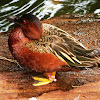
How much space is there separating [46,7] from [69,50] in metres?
3.05

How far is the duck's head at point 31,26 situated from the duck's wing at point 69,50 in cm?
13

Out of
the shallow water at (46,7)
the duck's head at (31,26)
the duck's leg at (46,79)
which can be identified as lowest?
the duck's leg at (46,79)

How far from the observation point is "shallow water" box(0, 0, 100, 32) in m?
4.62

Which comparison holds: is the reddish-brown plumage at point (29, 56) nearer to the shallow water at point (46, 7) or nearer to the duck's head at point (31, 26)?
the duck's head at point (31, 26)

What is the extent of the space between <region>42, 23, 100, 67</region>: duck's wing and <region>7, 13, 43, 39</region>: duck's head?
0.43 feet

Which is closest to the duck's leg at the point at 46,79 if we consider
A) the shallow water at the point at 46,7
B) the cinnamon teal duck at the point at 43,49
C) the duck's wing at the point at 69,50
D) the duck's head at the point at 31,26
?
the cinnamon teal duck at the point at 43,49

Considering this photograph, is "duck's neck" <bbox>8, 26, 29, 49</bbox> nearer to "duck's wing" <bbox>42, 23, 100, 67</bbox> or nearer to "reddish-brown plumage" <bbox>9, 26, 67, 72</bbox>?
"reddish-brown plumage" <bbox>9, 26, 67, 72</bbox>

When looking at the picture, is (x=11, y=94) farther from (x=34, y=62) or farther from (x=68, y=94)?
(x=68, y=94)

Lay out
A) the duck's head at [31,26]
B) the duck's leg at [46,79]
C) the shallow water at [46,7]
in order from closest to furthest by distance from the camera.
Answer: the duck's head at [31,26] → the duck's leg at [46,79] → the shallow water at [46,7]

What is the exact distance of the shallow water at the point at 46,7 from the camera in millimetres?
4617

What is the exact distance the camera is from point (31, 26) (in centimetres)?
195

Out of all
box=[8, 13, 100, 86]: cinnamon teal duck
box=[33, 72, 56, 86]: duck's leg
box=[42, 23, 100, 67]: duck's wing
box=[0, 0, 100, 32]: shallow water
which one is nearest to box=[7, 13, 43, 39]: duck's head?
box=[8, 13, 100, 86]: cinnamon teal duck

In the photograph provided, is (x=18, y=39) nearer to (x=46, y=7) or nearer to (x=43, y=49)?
(x=43, y=49)

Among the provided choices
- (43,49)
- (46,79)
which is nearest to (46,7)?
(46,79)
